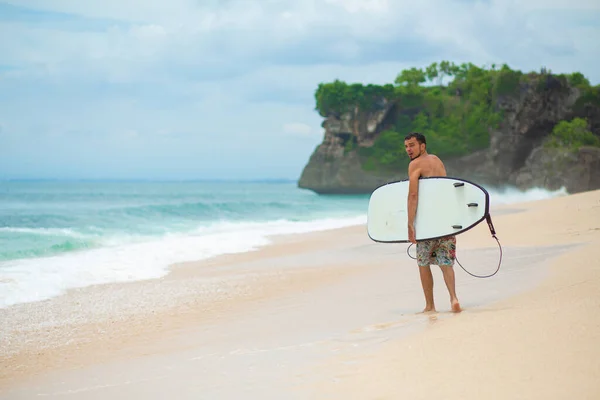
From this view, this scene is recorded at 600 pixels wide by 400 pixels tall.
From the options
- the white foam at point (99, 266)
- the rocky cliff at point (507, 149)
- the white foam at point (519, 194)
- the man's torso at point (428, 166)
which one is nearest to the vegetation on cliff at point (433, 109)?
the rocky cliff at point (507, 149)

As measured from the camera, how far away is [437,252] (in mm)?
5172

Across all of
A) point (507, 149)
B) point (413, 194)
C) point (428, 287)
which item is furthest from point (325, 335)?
point (507, 149)

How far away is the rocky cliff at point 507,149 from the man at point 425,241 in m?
43.8

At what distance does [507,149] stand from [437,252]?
199 feet

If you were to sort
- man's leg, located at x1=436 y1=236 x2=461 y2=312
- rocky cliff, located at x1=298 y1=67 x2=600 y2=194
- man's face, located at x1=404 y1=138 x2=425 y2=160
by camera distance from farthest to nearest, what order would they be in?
rocky cliff, located at x1=298 y1=67 x2=600 y2=194 < man's face, located at x1=404 y1=138 x2=425 y2=160 < man's leg, located at x1=436 y1=236 x2=461 y2=312

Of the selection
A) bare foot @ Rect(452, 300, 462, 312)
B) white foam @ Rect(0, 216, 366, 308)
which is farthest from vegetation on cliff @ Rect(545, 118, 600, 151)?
bare foot @ Rect(452, 300, 462, 312)

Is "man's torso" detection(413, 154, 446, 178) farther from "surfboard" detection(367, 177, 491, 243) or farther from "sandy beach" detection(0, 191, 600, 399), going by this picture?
"sandy beach" detection(0, 191, 600, 399)

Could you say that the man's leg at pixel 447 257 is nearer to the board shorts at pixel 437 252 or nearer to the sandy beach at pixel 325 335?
the board shorts at pixel 437 252

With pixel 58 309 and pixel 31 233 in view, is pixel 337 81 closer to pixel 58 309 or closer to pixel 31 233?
pixel 31 233

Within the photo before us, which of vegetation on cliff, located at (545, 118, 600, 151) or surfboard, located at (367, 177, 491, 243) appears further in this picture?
vegetation on cliff, located at (545, 118, 600, 151)

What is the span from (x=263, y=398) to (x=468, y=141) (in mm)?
67024

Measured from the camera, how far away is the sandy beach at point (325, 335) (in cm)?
321

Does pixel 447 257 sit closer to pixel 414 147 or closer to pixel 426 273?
pixel 426 273

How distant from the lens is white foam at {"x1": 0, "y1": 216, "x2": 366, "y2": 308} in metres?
8.23
